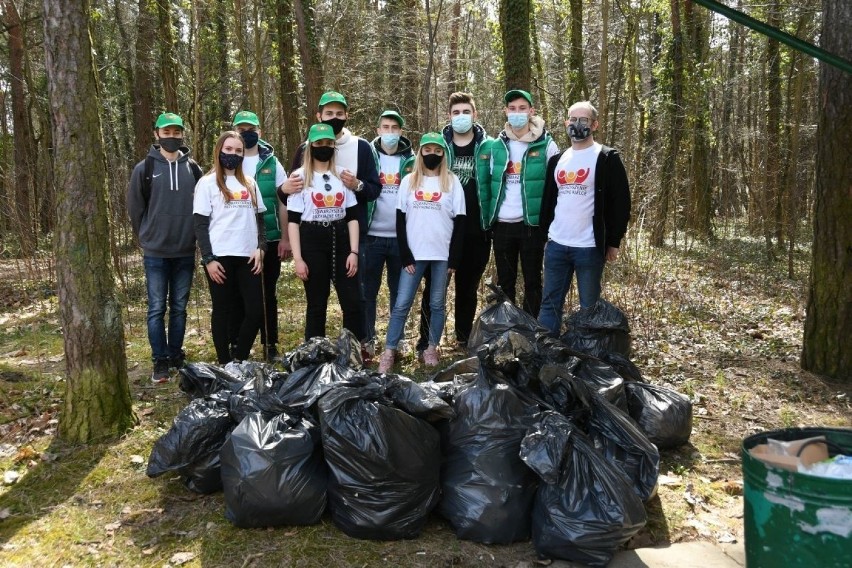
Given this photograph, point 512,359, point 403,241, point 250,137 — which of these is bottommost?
point 512,359

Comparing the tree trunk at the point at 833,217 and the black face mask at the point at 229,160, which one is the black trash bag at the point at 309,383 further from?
the tree trunk at the point at 833,217

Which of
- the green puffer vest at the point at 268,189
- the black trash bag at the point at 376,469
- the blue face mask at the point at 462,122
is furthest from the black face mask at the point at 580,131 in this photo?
the black trash bag at the point at 376,469

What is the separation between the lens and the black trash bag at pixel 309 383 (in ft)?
11.4

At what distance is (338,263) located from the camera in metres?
5.22

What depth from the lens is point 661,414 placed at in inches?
156

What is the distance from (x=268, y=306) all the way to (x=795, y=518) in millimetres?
4644

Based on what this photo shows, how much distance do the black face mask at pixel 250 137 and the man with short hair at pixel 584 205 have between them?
2.44 meters

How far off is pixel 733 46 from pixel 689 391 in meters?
20.3

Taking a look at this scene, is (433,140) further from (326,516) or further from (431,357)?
(326,516)

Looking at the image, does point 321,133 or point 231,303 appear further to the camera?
point 231,303

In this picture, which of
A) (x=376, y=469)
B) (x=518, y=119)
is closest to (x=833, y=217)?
(x=518, y=119)

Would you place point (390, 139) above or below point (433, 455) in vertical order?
above

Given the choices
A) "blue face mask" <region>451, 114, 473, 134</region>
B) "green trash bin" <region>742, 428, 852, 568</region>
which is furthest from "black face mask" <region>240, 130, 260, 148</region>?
"green trash bin" <region>742, 428, 852, 568</region>

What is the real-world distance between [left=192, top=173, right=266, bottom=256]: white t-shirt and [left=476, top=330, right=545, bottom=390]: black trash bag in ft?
7.99
